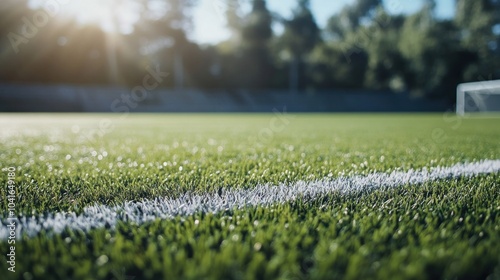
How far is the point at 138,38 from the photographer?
126ft

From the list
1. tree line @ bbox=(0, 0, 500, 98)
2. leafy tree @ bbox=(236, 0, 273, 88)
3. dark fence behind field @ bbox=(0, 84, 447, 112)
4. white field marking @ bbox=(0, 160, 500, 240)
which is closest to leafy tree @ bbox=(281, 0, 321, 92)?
tree line @ bbox=(0, 0, 500, 98)

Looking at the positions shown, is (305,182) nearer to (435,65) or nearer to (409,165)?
(409,165)

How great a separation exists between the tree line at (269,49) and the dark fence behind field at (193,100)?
261cm

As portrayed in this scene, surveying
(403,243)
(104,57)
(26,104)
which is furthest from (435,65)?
(403,243)

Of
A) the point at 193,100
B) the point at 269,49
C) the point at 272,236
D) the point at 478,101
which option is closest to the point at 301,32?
the point at 269,49

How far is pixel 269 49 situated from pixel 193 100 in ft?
45.6

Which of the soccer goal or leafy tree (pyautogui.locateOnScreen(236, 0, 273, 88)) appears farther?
leafy tree (pyautogui.locateOnScreen(236, 0, 273, 88))

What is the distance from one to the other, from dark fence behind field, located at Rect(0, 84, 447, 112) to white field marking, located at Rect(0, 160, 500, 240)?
32.8 m

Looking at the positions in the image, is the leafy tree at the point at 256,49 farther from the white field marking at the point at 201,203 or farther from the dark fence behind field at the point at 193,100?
the white field marking at the point at 201,203

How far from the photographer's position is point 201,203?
5.52 ft

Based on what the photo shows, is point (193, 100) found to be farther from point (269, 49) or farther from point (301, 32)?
point (301, 32)

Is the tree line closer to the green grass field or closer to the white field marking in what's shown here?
the white field marking

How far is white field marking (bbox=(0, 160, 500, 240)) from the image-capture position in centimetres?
140

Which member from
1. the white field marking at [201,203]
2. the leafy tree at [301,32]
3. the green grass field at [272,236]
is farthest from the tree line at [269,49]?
the green grass field at [272,236]
